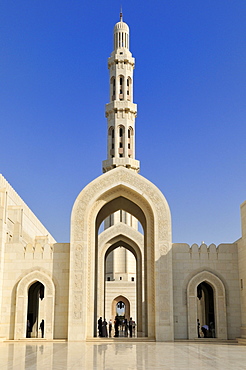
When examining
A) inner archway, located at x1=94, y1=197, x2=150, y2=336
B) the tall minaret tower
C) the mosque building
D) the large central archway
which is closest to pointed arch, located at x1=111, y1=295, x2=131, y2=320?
inner archway, located at x1=94, y1=197, x2=150, y2=336

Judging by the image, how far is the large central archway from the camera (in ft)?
66.7

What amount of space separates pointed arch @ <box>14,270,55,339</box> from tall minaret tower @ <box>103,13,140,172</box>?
47.3 ft

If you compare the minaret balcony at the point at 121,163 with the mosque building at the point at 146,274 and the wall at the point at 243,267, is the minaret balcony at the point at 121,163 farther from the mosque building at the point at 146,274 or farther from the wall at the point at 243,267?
the wall at the point at 243,267

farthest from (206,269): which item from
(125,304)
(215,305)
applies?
(125,304)

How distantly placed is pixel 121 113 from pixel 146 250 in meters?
15.4

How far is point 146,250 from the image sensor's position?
2280 cm

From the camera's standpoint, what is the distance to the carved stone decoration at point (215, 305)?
67.8 ft

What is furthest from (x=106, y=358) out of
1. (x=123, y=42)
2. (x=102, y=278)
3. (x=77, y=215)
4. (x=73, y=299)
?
(x=123, y=42)

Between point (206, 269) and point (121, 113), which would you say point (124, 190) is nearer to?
point (206, 269)

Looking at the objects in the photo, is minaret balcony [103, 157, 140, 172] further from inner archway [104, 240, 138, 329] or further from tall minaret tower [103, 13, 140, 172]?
inner archway [104, 240, 138, 329]

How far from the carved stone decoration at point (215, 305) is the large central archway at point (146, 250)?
3.40ft

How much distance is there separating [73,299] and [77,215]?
374 cm

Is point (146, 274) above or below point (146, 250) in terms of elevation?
below

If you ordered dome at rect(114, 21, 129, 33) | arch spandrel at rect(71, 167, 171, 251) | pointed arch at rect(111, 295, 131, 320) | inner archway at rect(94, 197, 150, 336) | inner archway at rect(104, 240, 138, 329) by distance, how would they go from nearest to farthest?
arch spandrel at rect(71, 167, 171, 251) → inner archway at rect(94, 197, 150, 336) → dome at rect(114, 21, 129, 33) → inner archway at rect(104, 240, 138, 329) → pointed arch at rect(111, 295, 131, 320)
